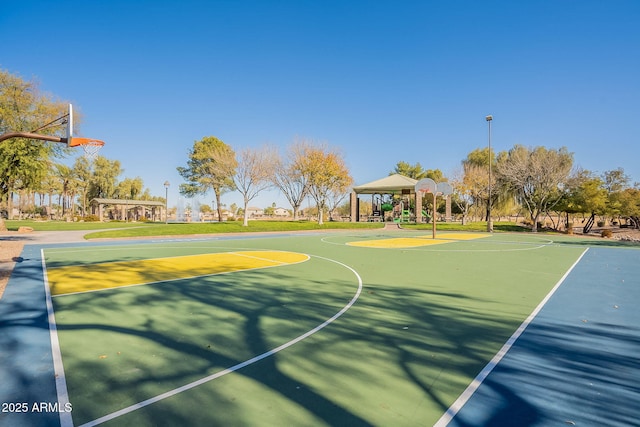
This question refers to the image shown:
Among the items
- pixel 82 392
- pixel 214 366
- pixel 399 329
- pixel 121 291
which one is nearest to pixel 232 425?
pixel 214 366

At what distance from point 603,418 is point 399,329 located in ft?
7.99

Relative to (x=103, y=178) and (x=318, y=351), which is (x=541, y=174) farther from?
(x=103, y=178)

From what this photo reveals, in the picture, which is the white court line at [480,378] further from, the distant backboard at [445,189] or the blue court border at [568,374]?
the distant backboard at [445,189]

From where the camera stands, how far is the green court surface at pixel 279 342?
293 cm

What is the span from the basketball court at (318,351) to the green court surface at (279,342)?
0.08 ft

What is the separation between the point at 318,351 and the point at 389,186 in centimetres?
3831

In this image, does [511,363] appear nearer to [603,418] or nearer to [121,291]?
[603,418]

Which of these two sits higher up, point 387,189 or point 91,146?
point 387,189

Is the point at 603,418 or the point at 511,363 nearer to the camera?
the point at 603,418

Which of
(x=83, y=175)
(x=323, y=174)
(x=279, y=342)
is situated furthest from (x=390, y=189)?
(x=83, y=175)

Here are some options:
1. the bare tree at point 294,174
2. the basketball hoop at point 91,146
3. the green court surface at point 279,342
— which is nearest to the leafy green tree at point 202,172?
the bare tree at point 294,174

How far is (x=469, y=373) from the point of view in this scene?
11.7ft

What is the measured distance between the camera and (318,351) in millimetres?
4102

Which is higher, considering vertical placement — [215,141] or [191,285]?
[215,141]
